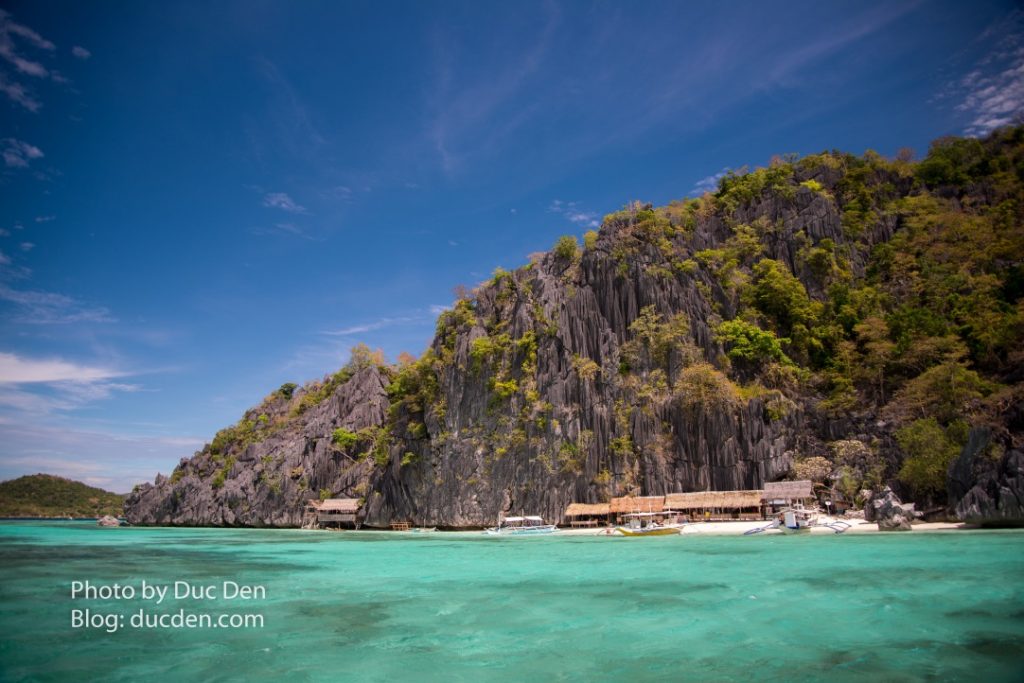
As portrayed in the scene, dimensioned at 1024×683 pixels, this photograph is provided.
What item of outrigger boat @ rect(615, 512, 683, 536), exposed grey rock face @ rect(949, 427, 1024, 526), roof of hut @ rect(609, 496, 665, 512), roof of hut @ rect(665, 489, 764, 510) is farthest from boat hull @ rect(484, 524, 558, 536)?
exposed grey rock face @ rect(949, 427, 1024, 526)

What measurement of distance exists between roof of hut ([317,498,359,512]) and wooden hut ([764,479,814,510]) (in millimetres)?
42961

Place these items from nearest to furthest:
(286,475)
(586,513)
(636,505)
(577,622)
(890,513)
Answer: (577,622), (890,513), (636,505), (586,513), (286,475)

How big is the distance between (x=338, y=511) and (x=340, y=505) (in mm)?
1967

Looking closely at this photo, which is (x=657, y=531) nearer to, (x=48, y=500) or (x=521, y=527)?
(x=521, y=527)

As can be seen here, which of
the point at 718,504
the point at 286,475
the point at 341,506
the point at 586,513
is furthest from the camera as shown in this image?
the point at 286,475

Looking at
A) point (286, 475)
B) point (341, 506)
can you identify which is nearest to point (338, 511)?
point (341, 506)

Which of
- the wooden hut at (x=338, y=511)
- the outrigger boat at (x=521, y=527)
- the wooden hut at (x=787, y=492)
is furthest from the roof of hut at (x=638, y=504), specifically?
the wooden hut at (x=338, y=511)

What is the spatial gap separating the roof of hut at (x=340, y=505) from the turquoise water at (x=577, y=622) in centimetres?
4133

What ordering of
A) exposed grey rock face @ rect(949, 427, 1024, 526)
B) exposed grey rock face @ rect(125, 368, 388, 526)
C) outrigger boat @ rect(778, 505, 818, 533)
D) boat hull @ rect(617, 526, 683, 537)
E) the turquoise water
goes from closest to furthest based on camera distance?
the turquoise water, exposed grey rock face @ rect(949, 427, 1024, 526), outrigger boat @ rect(778, 505, 818, 533), boat hull @ rect(617, 526, 683, 537), exposed grey rock face @ rect(125, 368, 388, 526)

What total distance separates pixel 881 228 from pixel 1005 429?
112 ft

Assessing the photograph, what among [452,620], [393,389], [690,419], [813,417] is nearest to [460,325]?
[393,389]

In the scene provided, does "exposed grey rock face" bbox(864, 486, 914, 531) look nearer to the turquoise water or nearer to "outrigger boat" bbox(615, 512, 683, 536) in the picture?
the turquoise water

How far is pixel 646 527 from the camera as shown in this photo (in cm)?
3956

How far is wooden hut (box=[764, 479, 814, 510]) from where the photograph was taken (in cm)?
3931
